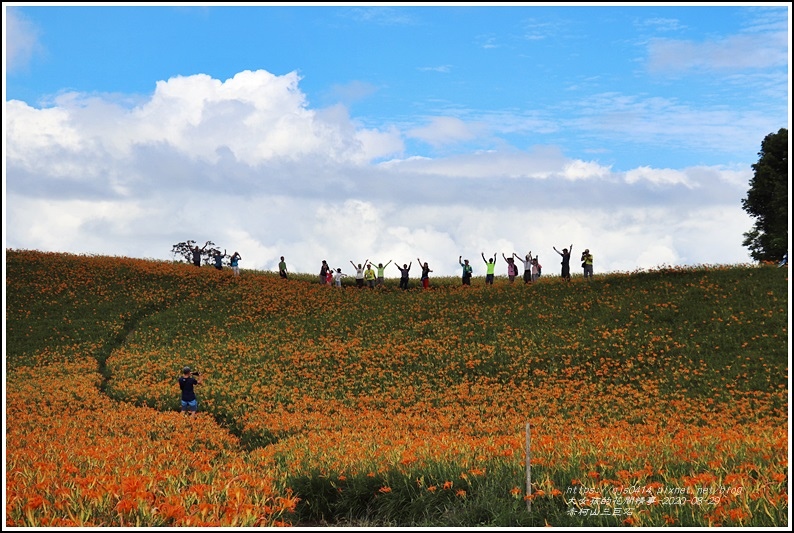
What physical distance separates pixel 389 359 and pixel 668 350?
1170 centimetres

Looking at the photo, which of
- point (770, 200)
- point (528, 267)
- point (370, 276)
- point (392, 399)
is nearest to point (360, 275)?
point (370, 276)

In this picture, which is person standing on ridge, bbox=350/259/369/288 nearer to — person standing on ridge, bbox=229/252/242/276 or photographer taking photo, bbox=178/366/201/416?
person standing on ridge, bbox=229/252/242/276

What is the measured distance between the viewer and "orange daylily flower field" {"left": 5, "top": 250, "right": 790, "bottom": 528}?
9867mm

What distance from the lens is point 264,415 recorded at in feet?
75.6

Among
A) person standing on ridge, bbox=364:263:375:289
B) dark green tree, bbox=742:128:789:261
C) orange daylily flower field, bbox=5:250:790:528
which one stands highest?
dark green tree, bbox=742:128:789:261

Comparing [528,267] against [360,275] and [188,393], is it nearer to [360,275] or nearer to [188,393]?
[360,275]

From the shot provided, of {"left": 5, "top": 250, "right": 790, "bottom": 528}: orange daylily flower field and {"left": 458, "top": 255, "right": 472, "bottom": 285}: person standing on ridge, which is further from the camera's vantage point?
{"left": 458, "top": 255, "right": 472, "bottom": 285}: person standing on ridge

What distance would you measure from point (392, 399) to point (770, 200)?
145ft

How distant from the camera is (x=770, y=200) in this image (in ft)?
187

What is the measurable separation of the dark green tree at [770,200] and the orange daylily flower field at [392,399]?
58.4 ft

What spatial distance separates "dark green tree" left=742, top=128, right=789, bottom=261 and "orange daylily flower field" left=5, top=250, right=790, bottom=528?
1779 cm

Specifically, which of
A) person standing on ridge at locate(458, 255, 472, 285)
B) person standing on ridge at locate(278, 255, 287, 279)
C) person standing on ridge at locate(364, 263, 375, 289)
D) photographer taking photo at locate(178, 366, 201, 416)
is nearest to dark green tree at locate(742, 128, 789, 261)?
person standing on ridge at locate(458, 255, 472, 285)

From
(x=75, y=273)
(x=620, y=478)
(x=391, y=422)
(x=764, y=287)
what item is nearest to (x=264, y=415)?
(x=391, y=422)

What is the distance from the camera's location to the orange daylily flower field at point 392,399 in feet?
32.4
